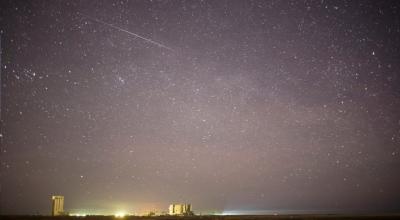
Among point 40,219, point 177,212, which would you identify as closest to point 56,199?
point 177,212

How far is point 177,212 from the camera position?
199 ft

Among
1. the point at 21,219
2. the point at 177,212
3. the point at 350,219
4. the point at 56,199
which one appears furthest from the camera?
the point at 177,212

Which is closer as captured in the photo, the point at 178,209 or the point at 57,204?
the point at 57,204

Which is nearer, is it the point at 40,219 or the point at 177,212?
the point at 40,219

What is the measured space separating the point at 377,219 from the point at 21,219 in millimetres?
20675

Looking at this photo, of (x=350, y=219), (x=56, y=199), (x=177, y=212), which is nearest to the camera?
(x=350, y=219)

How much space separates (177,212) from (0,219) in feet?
141

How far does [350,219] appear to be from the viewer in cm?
2150

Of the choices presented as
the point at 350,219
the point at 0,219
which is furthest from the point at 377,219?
the point at 0,219

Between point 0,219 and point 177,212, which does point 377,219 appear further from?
point 177,212

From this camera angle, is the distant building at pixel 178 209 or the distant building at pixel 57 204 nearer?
the distant building at pixel 57 204

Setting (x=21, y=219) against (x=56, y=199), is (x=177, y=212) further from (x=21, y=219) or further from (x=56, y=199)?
(x=21, y=219)

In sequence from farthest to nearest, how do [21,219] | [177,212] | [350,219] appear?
[177,212], [350,219], [21,219]

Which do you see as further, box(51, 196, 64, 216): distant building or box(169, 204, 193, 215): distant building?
box(169, 204, 193, 215): distant building
